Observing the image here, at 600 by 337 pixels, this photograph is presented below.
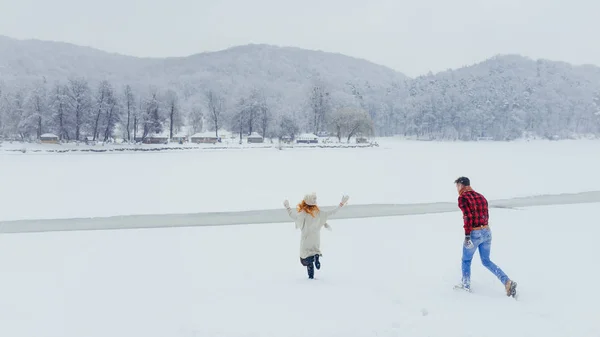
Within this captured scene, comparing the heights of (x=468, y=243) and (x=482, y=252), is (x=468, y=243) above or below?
above

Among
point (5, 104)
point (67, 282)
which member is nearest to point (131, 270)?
point (67, 282)

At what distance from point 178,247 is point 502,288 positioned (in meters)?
8.36

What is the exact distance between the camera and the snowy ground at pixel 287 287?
21.7ft

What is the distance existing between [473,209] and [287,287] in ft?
11.8

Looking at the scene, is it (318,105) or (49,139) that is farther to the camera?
(318,105)

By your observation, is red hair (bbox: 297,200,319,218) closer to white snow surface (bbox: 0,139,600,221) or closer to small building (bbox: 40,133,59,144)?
white snow surface (bbox: 0,139,600,221)

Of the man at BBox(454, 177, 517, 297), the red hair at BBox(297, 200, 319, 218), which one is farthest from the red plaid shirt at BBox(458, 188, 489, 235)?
the red hair at BBox(297, 200, 319, 218)

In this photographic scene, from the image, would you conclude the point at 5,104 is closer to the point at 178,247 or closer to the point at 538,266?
the point at 178,247

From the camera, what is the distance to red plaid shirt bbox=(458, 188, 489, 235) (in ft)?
24.6

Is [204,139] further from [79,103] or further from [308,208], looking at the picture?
[308,208]

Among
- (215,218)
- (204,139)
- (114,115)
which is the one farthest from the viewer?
(204,139)

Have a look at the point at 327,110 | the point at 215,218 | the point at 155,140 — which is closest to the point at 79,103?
the point at 155,140

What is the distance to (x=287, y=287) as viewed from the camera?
834 centimetres

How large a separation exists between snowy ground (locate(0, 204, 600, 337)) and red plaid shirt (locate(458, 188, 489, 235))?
133 cm
